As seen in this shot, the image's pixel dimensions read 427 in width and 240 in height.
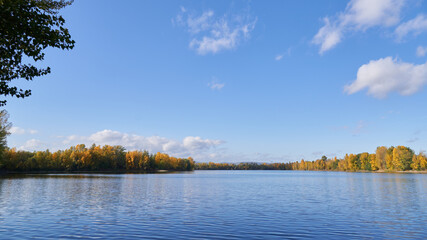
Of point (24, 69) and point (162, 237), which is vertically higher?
point (24, 69)

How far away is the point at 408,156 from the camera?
19862 centimetres

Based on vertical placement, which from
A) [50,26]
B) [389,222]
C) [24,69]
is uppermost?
[50,26]

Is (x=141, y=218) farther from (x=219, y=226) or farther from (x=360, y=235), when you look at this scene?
(x=360, y=235)

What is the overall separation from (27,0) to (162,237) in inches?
712

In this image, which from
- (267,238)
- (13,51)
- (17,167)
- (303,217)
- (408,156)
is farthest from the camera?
(408,156)

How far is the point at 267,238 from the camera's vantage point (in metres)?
20.0

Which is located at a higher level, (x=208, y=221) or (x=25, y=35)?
(x=25, y=35)

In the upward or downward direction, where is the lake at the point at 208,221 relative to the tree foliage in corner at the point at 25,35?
downward

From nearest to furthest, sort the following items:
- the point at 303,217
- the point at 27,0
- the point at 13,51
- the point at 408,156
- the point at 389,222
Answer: the point at 27,0 < the point at 13,51 < the point at 389,222 < the point at 303,217 < the point at 408,156

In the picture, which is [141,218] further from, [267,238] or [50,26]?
[50,26]

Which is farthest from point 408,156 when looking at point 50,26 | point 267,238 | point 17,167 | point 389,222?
point 17,167

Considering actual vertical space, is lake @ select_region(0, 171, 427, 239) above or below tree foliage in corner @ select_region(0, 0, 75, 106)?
below

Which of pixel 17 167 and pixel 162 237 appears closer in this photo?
pixel 162 237

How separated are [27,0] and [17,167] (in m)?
164
